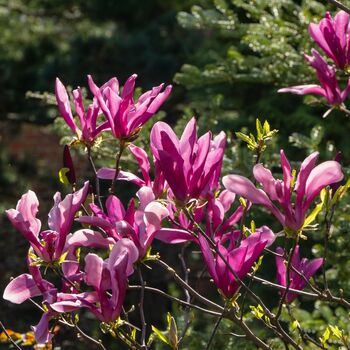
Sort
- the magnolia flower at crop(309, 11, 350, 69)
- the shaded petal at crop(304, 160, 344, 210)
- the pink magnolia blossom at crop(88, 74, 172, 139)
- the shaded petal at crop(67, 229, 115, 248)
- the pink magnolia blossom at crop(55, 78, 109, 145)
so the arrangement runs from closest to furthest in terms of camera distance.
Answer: the shaded petal at crop(304, 160, 344, 210) < the shaded petal at crop(67, 229, 115, 248) < the pink magnolia blossom at crop(88, 74, 172, 139) < the pink magnolia blossom at crop(55, 78, 109, 145) < the magnolia flower at crop(309, 11, 350, 69)

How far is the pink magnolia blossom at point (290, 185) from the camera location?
1.41 m

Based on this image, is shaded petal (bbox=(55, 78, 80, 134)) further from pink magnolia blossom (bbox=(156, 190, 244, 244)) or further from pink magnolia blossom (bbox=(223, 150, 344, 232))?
pink magnolia blossom (bbox=(223, 150, 344, 232))

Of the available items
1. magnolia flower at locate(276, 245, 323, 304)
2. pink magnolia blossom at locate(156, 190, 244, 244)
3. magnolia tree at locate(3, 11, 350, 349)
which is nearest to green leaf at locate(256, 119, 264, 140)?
magnolia tree at locate(3, 11, 350, 349)

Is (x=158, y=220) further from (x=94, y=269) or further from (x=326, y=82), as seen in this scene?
(x=326, y=82)

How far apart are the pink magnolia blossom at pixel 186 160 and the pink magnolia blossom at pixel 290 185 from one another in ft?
0.29

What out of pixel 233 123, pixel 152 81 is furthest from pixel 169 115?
pixel 233 123

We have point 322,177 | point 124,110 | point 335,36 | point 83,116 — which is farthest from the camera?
point 335,36

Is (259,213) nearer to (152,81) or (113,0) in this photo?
(152,81)

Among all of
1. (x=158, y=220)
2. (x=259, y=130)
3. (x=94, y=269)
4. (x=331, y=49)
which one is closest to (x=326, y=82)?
(x=331, y=49)

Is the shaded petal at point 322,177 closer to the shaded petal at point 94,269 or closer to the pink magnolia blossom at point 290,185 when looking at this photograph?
the pink magnolia blossom at point 290,185

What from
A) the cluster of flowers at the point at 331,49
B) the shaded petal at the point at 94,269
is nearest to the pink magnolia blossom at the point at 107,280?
the shaded petal at the point at 94,269

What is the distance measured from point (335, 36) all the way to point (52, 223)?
0.81 m

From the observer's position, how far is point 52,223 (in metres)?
1.58

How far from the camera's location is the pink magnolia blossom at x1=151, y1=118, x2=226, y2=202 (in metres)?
1.46
